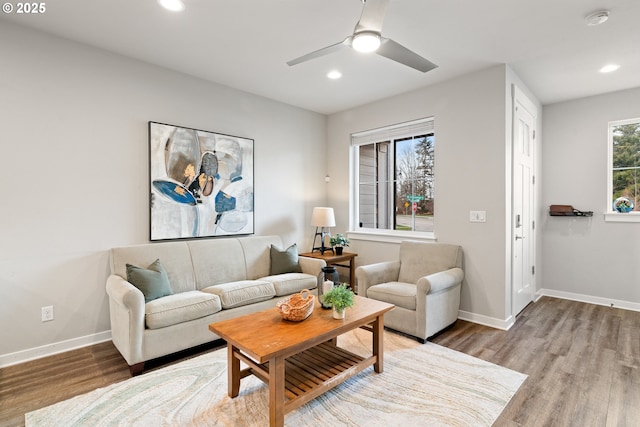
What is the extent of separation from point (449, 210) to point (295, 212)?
2.16m

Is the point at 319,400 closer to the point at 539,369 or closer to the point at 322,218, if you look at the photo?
the point at 539,369

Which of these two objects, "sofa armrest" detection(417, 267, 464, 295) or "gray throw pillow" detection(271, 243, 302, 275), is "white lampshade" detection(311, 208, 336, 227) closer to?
"gray throw pillow" detection(271, 243, 302, 275)

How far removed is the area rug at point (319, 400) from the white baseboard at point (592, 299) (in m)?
2.81

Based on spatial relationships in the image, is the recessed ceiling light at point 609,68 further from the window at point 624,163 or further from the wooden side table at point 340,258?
the wooden side table at point 340,258

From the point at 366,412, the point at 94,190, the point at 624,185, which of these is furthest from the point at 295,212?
the point at 624,185

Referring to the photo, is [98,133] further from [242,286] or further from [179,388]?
[179,388]

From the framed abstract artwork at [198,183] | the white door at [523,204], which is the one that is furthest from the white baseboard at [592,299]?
the framed abstract artwork at [198,183]

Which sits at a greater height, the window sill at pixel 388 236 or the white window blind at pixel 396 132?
the white window blind at pixel 396 132

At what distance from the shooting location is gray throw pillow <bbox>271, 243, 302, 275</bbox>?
3.84 metres

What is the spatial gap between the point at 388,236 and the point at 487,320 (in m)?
1.56

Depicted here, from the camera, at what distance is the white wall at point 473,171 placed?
338 cm

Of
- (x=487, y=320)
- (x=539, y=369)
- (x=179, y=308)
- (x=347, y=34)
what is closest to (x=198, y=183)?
(x=179, y=308)

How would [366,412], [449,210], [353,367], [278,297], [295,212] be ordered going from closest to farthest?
[366,412]
[353,367]
[278,297]
[449,210]
[295,212]

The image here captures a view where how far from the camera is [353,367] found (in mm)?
2230
